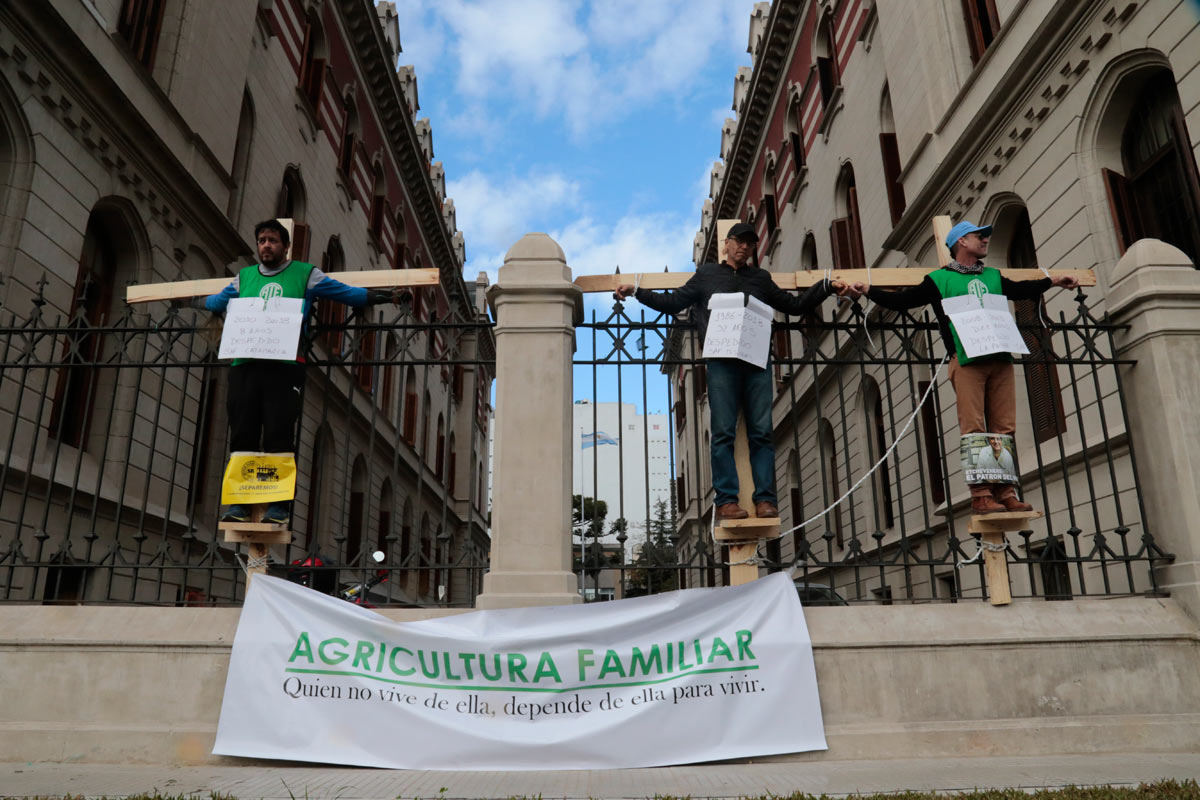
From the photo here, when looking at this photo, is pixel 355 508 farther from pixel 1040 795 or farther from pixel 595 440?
pixel 1040 795

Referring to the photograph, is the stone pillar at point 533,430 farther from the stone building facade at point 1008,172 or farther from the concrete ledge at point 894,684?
the stone building facade at point 1008,172

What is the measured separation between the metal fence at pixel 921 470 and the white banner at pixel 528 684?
0.53 meters

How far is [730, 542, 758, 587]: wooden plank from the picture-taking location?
5285mm

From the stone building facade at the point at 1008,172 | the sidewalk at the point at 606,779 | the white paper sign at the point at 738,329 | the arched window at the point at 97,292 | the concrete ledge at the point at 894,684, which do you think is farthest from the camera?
the arched window at the point at 97,292

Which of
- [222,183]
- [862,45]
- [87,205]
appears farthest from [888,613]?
[862,45]

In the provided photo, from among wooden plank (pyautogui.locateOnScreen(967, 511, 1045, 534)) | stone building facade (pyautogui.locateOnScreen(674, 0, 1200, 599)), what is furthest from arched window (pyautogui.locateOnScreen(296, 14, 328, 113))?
wooden plank (pyautogui.locateOnScreen(967, 511, 1045, 534))

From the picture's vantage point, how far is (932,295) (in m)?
5.70

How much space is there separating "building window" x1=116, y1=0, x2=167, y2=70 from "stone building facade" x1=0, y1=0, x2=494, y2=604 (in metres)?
0.04

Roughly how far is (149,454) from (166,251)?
6780mm

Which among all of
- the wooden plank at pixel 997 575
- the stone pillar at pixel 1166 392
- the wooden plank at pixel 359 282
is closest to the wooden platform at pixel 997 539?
the wooden plank at pixel 997 575

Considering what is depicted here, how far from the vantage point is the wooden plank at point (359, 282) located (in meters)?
5.75

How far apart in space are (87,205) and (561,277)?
28.8ft

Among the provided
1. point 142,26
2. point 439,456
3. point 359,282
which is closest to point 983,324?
point 359,282

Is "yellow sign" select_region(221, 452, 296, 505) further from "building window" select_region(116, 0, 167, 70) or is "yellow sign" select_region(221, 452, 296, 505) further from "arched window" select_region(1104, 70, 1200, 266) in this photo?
"building window" select_region(116, 0, 167, 70)
